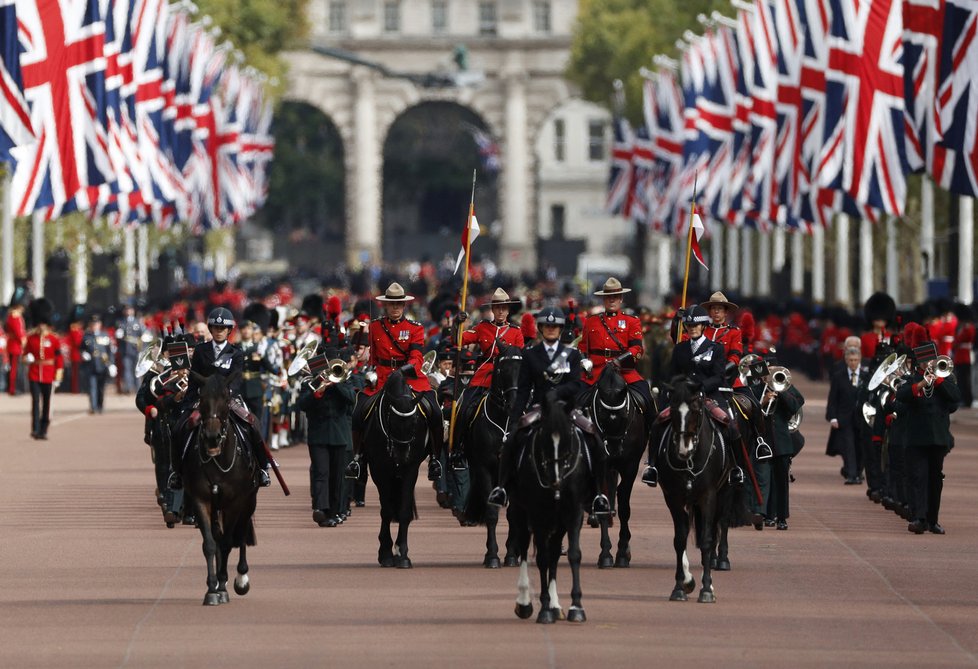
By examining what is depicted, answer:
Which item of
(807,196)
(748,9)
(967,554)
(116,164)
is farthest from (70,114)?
(967,554)

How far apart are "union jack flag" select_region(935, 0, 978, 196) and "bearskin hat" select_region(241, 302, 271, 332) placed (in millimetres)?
9087

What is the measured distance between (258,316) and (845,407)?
810 cm

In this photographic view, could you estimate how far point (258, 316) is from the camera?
30125mm

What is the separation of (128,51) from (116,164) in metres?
2.34

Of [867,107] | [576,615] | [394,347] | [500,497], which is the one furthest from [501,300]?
[867,107]

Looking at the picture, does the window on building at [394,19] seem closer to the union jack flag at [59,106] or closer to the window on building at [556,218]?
the window on building at [556,218]

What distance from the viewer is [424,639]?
14336 millimetres

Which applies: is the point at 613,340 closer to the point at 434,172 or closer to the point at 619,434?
the point at 619,434

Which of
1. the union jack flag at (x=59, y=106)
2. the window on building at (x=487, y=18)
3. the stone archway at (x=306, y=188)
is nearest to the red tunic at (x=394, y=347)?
the union jack flag at (x=59, y=106)

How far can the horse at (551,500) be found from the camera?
49.2ft

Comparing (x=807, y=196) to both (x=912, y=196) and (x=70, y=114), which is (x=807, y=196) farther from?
(x=70, y=114)

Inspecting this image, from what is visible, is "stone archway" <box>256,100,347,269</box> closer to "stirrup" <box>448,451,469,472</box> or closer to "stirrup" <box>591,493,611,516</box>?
"stirrup" <box>448,451,469,472</box>

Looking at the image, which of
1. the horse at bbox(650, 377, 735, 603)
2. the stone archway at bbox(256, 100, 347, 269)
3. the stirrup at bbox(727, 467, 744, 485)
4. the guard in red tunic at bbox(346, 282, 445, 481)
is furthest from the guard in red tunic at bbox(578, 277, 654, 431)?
the stone archway at bbox(256, 100, 347, 269)

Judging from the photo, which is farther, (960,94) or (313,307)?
(313,307)
